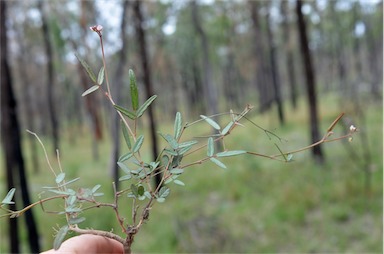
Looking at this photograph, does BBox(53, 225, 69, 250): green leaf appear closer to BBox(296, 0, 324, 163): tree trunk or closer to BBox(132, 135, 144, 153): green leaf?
BBox(132, 135, 144, 153): green leaf

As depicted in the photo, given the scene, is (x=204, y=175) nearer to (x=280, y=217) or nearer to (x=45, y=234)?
(x=280, y=217)

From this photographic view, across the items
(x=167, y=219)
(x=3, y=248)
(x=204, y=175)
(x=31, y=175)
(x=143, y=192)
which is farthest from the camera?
(x=31, y=175)

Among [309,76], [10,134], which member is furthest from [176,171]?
[309,76]

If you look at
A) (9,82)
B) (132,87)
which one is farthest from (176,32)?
(132,87)

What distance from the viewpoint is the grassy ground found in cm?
457

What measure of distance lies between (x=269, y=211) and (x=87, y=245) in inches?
193

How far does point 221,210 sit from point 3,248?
8.84 ft

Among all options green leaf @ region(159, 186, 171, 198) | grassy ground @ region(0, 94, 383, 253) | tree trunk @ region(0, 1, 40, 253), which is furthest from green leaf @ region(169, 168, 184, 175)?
tree trunk @ region(0, 1, 40, 253)

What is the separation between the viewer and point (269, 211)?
537cm

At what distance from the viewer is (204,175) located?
7.28 m

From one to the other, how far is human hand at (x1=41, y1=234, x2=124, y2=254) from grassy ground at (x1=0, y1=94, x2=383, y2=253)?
295 cm

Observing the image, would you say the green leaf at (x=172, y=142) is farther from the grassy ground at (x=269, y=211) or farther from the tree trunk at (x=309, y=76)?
the tree trunk at (x=309, y=76)

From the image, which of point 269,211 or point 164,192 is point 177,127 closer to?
point 164,192

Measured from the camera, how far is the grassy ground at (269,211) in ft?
15.0
